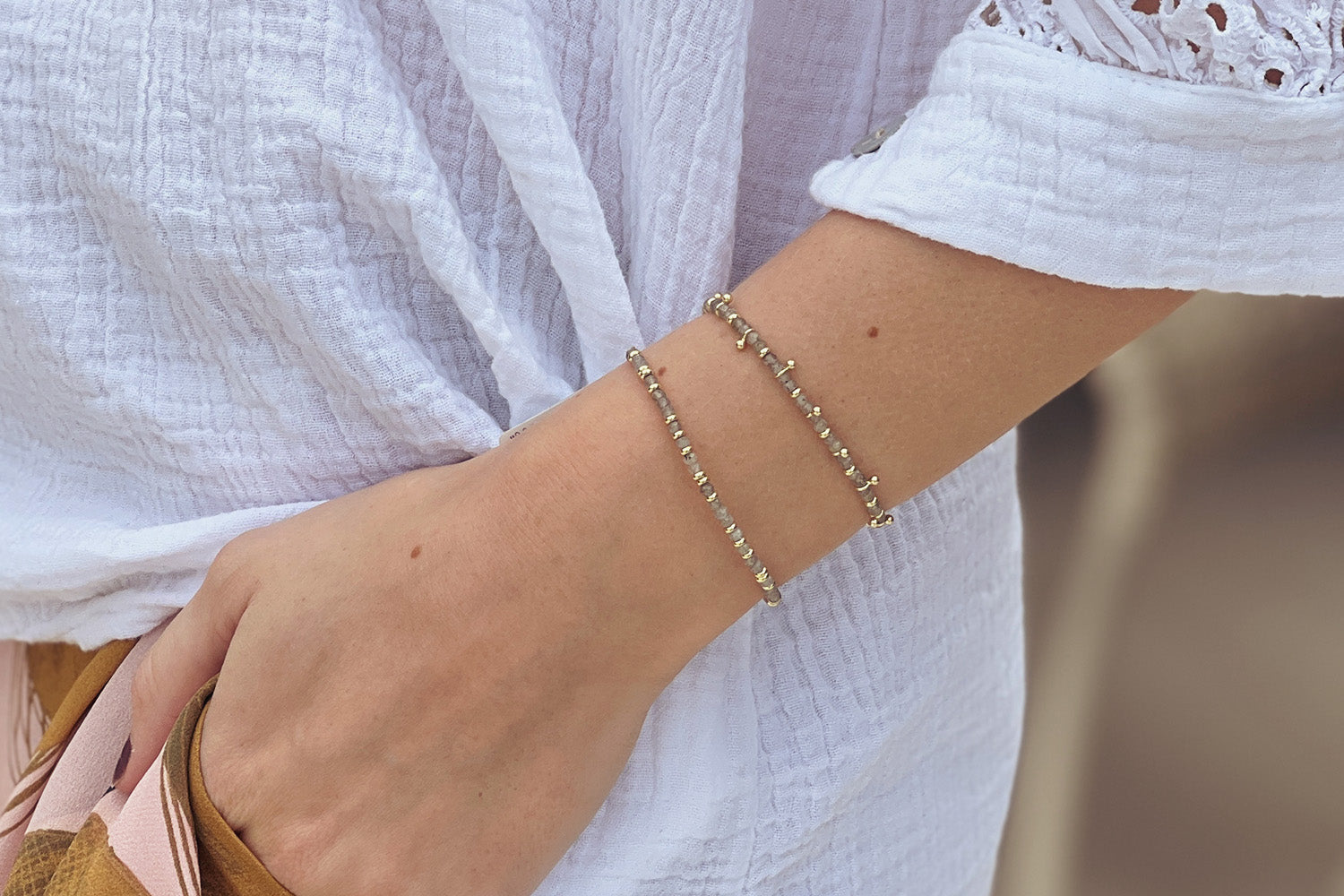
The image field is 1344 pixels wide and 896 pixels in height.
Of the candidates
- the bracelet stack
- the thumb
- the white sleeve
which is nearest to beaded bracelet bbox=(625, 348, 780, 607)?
the bracelet stack

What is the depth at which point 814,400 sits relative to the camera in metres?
0.43

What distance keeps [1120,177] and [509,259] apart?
298 millimetres

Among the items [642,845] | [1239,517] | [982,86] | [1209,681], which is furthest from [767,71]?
[1209,681]

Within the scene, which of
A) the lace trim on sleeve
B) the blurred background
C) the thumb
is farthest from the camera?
the blurred background

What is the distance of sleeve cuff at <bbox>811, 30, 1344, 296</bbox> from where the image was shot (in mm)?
376

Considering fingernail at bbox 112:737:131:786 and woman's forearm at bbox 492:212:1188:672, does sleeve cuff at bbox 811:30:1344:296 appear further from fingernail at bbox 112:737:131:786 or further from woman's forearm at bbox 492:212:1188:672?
fingernail at bbox 112:737:131:786

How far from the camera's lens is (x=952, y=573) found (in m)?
0.59

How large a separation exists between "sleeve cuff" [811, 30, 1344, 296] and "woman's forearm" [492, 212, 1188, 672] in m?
0.02

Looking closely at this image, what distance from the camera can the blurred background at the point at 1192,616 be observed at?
→ 4.10 feet

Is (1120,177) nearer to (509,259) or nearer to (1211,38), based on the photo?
(1211,38)

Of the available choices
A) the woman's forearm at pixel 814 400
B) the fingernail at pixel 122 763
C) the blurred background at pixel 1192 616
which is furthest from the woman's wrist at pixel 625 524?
the blurred background at pixel 1192 616

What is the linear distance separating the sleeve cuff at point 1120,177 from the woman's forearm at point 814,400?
0.06ft

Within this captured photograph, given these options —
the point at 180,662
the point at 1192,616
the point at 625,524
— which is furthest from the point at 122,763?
the point at 1192,616

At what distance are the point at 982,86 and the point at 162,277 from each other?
41 cm
